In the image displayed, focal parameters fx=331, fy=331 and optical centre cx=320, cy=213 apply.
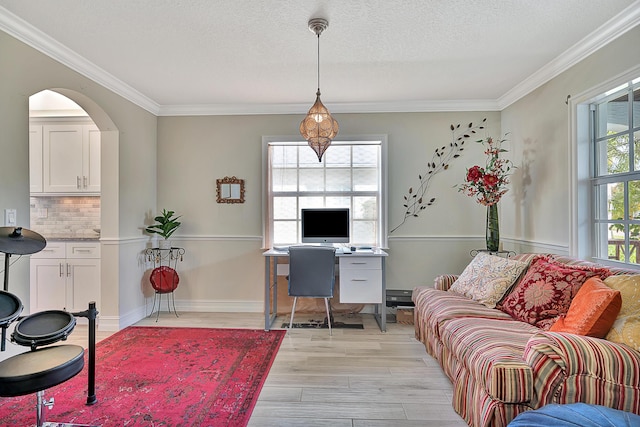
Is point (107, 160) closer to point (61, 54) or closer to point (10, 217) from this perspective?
point (61, 54)

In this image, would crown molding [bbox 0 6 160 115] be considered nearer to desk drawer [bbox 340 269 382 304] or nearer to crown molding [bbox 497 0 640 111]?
desk drawer [bbox 340 269 382 304]

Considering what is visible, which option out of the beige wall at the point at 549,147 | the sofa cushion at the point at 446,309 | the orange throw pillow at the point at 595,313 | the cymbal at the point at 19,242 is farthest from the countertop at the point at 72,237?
the beige wall at the point at 549,147

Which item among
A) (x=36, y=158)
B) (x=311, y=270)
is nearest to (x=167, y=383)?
(x=311, y=270)

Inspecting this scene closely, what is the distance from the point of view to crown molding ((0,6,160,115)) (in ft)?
7.03

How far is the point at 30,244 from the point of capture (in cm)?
178

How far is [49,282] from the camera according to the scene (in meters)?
3.38

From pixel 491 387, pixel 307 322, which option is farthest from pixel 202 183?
pixel 491 387

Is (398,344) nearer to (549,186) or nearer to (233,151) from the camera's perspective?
(549,186)

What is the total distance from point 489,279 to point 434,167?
162cm

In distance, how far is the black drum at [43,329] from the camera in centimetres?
163

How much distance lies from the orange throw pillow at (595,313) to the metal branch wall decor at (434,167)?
216 cm

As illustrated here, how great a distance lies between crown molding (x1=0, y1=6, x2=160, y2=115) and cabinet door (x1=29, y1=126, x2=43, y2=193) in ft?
3.42

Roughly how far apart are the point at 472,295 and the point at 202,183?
Answer: 10.1ft

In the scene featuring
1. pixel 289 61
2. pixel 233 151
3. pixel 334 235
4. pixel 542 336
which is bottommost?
pixel 542 336
